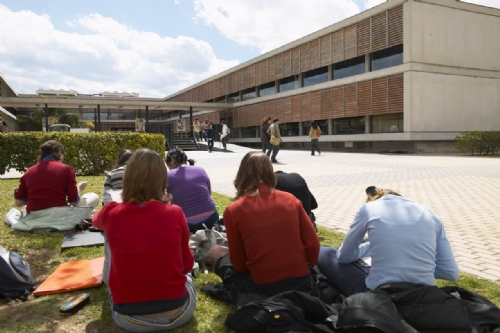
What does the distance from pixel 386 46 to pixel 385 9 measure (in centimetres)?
205

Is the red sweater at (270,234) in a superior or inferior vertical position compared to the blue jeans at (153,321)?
superior

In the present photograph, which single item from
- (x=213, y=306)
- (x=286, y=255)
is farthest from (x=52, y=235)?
(x=286, y=255)

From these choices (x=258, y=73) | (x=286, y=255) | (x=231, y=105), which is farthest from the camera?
(x=231, y=105)

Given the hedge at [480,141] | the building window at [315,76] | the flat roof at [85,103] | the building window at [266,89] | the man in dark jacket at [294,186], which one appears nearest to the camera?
the man in dark jacket at [294,186]

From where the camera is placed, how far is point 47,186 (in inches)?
205

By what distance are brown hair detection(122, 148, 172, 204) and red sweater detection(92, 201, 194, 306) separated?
5cm

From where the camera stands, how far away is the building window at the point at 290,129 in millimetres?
31578

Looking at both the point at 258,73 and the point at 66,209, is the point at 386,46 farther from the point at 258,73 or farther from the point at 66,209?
the point at 66,209

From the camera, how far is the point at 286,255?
2.81 m

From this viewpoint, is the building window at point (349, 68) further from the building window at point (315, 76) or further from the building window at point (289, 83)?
the building window at point (289, 83)

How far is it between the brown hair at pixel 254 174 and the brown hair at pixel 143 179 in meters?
0.63

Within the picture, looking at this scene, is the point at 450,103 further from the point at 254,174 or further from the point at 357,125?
the point at 254,174

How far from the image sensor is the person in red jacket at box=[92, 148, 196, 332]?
8.18 feet

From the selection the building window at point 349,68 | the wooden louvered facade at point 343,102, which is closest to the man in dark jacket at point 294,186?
the wooden louvered facade at point 343,102
